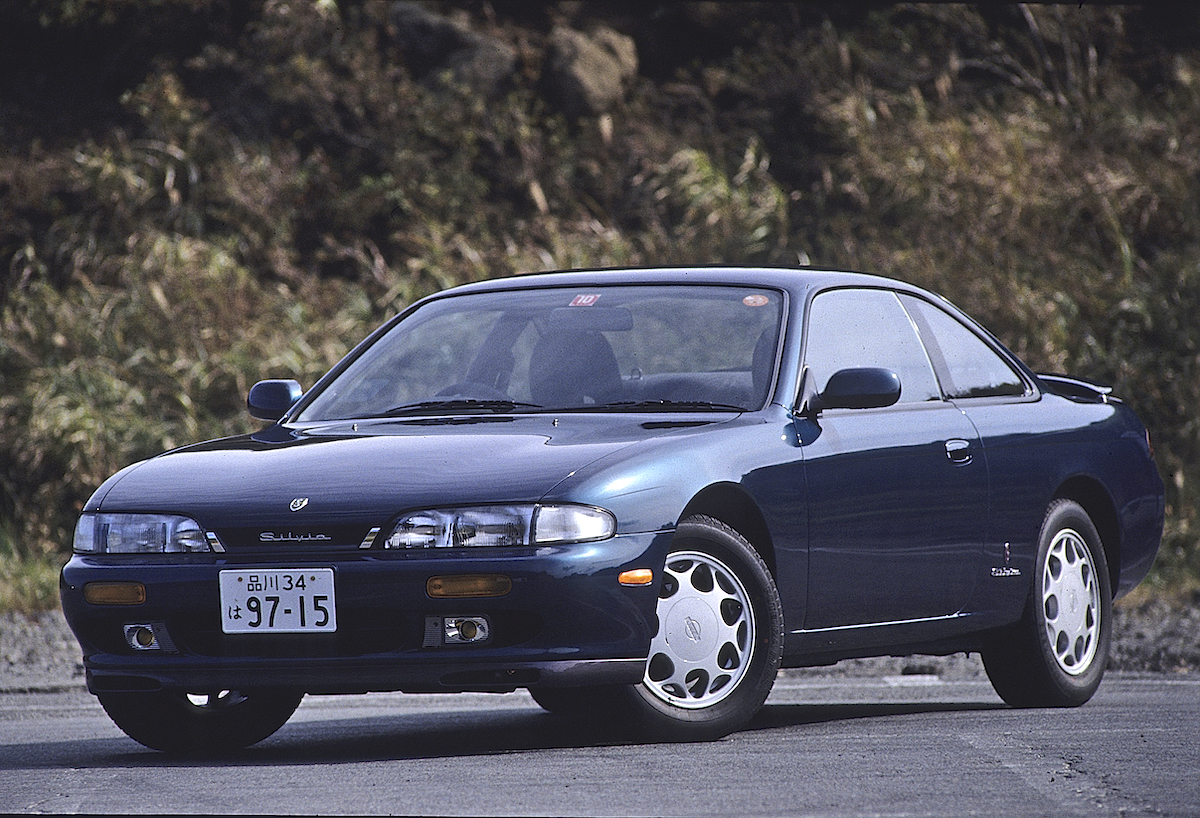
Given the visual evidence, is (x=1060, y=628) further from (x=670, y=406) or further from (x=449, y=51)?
(x=449, y=51)

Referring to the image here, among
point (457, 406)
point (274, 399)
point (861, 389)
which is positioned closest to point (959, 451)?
point (861, 389)

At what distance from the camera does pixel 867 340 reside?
694 cm

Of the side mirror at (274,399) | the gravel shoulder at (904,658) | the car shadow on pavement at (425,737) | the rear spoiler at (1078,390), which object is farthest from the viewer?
the gravel shoulder at (904,658)

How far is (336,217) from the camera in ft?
58.7

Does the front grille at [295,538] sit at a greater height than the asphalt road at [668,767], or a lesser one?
greater

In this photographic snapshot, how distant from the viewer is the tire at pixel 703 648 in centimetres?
567

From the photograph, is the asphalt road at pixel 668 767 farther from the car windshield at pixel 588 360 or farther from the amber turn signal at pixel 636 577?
the car windshield at pixel 588 360

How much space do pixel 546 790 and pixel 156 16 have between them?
15.8m

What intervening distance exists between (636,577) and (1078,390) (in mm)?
3366

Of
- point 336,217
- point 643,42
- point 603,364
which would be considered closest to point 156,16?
point 336,217

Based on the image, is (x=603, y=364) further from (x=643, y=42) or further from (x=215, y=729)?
(x=643, y=42)

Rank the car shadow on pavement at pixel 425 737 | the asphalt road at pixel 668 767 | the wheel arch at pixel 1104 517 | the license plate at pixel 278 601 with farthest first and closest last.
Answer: the wheel arch at pixel 1104 517, the car shadow on pavement at pixel 425 737, the license plate at pixel 278 601, the asphalt road at pixel 668 767

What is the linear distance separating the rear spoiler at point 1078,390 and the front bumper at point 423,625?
305 cm

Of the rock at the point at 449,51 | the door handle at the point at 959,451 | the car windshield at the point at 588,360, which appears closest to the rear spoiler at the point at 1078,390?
the door handle at the point at 959,451
